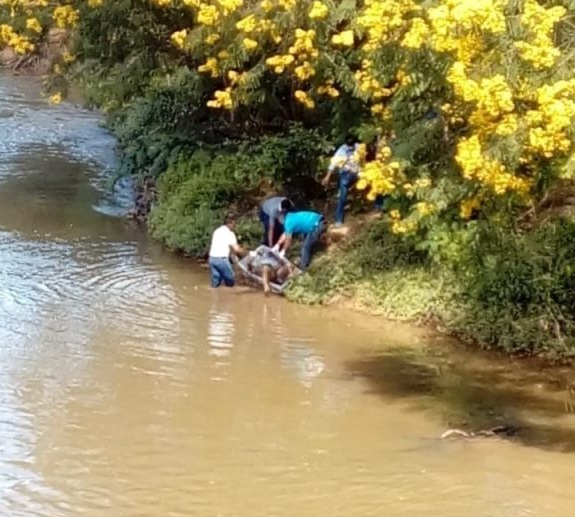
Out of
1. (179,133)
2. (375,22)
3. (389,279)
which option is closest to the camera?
(375,22)

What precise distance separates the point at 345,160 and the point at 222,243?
6.48 feet

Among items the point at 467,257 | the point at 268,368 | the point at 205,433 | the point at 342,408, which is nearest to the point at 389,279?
the point at 467,257

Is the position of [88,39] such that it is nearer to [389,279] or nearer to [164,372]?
[389,279]

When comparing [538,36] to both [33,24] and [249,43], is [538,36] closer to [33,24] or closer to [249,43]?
[249,43]

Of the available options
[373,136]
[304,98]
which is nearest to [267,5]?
[304,98]

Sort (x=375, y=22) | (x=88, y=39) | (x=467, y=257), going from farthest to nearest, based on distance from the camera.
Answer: (x=88, y=39)
(x=467, y=257)
(x=375, y=22)

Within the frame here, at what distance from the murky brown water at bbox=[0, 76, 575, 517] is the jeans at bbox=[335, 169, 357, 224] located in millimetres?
2071

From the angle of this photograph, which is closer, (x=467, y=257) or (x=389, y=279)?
(x=467, y=257)

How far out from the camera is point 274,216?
15.9 meters

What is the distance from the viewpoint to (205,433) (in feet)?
34.2

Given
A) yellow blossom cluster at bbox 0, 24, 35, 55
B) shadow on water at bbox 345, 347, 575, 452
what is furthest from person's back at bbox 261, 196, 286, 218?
yellow blossom cluster at bbox 0, 24, 35, 55

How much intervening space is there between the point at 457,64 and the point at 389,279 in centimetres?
587

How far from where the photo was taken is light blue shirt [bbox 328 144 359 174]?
15.8 metres

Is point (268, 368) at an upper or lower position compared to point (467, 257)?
lower
